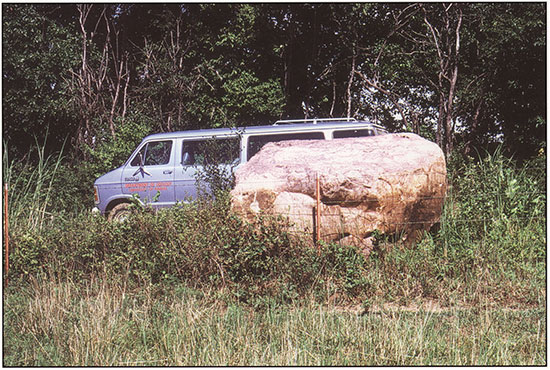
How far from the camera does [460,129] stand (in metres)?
16.5

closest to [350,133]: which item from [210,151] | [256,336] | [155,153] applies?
[210,151]

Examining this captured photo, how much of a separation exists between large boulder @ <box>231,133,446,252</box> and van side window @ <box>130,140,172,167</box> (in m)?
3.24

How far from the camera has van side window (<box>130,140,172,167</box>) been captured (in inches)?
414

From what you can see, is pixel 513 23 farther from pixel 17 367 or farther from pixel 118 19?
pixel 17 367

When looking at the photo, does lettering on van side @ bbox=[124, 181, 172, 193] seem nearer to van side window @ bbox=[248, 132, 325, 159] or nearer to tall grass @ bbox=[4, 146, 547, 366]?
van side window @ bbox=[248, 132, 325, 159]

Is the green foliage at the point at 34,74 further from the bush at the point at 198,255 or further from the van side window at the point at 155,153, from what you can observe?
the bush at the point at 198,255

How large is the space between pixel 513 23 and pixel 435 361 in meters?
10.7

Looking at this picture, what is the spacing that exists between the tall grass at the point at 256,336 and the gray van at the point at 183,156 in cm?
470

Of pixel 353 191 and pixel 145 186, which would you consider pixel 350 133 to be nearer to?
pixel 353 191

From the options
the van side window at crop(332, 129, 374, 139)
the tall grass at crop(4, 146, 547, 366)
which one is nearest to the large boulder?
the tall grass at crop(4, 146, 547, 366)

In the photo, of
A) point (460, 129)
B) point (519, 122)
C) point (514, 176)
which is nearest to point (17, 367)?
point (514, 176)

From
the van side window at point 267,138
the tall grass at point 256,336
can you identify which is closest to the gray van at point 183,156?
the van side window at point 267,138

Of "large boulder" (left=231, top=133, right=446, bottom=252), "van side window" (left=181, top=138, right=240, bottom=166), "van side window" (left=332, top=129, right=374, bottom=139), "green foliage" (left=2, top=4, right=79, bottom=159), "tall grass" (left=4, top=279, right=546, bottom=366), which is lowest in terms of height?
"tall grass" (left=4, top=279, right=546, bottom=366)

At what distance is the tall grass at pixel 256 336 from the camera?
4188 mm
